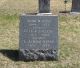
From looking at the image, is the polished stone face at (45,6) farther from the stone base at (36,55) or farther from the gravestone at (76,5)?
the stone base at (36,55)

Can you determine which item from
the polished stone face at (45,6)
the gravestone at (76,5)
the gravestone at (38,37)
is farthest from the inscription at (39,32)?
the gravestone at (76,5)

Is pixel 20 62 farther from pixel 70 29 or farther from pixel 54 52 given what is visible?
pixel 70 29

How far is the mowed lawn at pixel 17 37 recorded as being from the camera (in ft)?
28.9

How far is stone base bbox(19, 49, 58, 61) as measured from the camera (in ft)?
29.0

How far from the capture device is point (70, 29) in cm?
1282

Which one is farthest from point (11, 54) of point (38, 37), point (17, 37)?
point (17, 37)

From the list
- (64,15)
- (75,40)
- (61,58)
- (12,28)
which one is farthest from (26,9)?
(61,58)

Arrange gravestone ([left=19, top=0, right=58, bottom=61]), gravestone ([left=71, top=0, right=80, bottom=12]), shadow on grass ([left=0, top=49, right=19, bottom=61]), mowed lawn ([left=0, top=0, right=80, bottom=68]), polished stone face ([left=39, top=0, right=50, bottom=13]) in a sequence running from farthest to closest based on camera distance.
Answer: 1. gravestone ([left=71, top=0, right=80, bottom=12])
2. polished stone face ([left=39, top=0, right=50, bottom=13])
3. shadow on grass ([left=0, top=49, right=19, bottom=61])
4. mowed lawn ([left=0, top=0, right=80, bottom=68])
5. gravestone ([left=19, top=0, right=58, bottom=61])

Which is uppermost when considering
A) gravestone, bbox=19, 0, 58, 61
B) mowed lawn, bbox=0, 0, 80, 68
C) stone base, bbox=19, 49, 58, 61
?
gravestone, bbox=19, 0, 58, 61

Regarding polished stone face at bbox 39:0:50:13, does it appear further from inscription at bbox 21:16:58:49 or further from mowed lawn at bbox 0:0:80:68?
inscription at bbox 21:16:58:49

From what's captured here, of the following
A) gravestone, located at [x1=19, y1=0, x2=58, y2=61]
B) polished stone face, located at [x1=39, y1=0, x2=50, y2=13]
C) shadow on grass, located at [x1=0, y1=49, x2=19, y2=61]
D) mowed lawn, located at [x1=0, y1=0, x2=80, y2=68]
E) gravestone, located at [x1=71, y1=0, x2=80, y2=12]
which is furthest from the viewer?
gravestone, located at [x1=71, y1=0, x2=80, y2=12]

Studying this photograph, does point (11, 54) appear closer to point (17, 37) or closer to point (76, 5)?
point (17, 37)

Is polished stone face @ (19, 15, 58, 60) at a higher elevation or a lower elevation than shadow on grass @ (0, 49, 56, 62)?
higher

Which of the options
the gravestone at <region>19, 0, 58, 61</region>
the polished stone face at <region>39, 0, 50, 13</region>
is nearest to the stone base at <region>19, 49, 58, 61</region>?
the gravestone at <region>19, 0, 58, 61</region>
